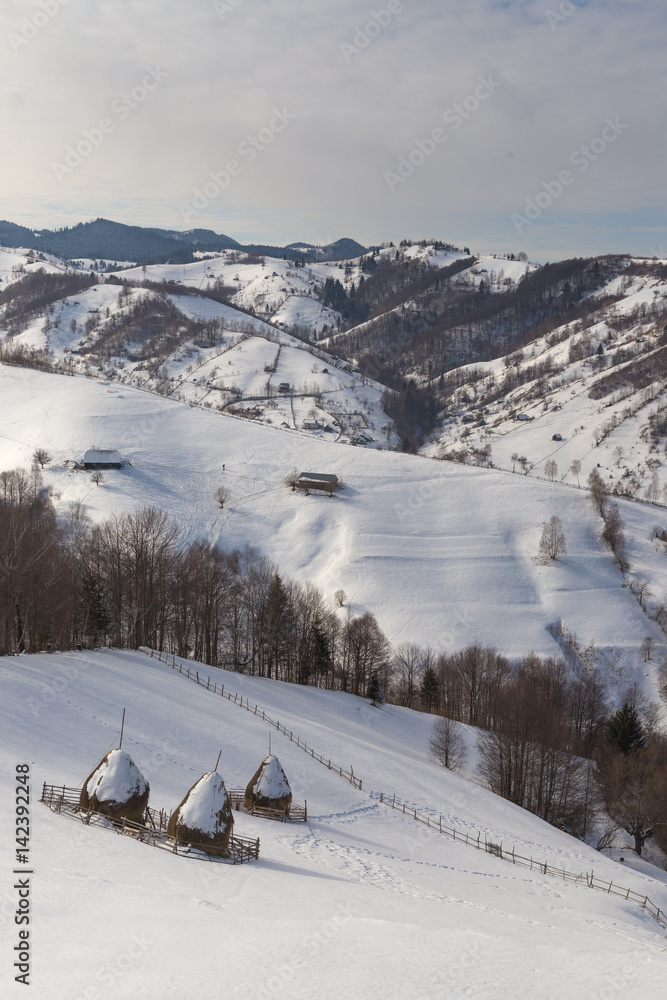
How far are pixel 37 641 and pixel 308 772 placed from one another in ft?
88.3

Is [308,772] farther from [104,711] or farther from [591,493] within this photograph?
[591,493]

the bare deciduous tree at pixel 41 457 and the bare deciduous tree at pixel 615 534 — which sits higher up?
the bare deciduous tree at pixel 41 457

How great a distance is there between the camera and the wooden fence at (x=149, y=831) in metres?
20.9

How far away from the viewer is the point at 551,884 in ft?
98.1

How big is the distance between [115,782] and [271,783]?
8881 mm

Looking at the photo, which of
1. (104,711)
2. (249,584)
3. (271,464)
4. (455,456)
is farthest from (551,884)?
(455,456)

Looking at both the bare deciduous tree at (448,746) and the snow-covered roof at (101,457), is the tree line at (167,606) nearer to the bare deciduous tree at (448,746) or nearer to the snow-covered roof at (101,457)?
the bare deciduous tree at (448,746)

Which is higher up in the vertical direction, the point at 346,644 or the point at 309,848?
the point at 346,644

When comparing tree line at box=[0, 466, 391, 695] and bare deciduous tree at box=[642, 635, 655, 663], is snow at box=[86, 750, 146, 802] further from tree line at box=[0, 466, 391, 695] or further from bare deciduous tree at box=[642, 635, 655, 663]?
bare deciduous tree at box=[642, 635, 655, 663]

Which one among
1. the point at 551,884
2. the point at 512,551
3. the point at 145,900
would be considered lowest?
the point at 551,884

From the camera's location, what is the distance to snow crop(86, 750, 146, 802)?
21547 mm

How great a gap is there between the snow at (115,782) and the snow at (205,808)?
5.99ft

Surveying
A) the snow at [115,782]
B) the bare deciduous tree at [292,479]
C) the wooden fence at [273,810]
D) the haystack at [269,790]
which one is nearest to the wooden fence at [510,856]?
the wooden fence at [273,810]

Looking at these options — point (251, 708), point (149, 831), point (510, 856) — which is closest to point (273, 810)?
point (149, 831)
